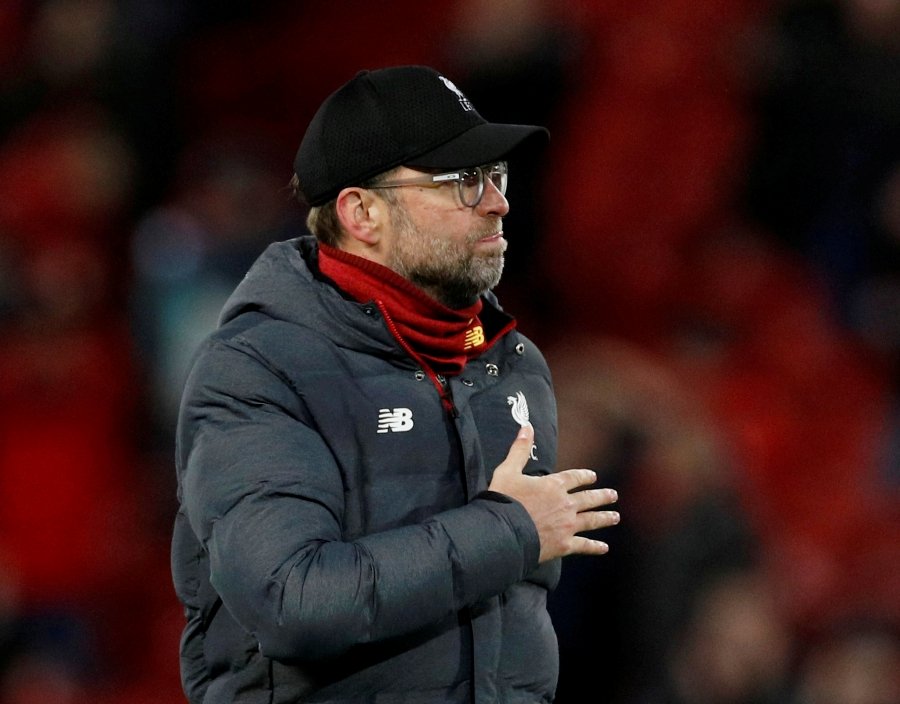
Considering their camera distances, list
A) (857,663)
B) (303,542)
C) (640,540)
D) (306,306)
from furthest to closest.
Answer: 1. (857,663)
2. (640,540)
3. (306,306)
4. (303,542)

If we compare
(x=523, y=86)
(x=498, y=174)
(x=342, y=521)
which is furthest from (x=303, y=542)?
(x=523, y=86)

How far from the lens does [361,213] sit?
80.1 inches

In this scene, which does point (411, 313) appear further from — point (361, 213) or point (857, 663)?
point (857, 663)

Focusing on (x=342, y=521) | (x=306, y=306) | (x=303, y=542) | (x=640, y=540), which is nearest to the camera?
(x=303, y=542)

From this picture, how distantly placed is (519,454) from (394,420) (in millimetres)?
165

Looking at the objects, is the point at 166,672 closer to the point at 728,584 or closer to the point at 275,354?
the point at 728,584

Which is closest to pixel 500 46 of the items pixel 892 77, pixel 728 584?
pixel 892 77

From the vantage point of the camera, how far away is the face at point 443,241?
6.60ft

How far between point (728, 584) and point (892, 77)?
1970 millimetres

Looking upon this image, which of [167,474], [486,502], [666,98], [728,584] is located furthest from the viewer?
[666,98]

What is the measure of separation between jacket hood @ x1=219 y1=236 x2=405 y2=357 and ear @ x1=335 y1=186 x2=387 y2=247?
9 cm

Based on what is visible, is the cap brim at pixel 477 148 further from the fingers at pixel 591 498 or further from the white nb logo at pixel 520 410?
the fingers at pixel 591 498

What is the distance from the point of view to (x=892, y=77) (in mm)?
4414

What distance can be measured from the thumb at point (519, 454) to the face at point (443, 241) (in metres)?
0.23
